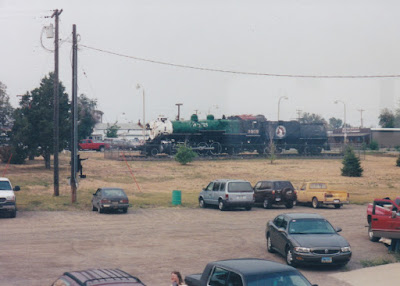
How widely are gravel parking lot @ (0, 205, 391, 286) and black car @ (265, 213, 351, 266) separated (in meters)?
0.42

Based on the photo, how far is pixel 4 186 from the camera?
26609 millimetres

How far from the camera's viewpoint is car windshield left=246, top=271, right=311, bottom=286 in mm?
8344

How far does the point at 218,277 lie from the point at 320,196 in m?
24.1

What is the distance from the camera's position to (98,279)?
7.14 meters

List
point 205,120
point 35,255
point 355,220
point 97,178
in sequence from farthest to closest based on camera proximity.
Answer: point 205,120
point 97,178
point 355,220
point 35,255

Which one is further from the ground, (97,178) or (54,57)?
(54,57)

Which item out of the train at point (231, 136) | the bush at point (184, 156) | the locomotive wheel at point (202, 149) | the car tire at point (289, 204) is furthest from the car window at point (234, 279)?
the locomotive wheel at point (202, 149)

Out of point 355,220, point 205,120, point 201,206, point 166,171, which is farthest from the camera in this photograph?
point 205,120

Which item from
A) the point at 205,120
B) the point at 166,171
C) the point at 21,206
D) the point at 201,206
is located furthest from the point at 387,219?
the point at 205,120

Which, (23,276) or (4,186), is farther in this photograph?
(4,186)

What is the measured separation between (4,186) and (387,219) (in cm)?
1778

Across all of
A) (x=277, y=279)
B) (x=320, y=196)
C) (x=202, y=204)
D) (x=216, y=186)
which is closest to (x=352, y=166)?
(x=320, y=196)

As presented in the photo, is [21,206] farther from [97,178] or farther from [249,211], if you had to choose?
[97,178]

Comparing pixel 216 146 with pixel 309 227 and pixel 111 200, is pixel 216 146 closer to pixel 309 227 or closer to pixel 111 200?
pixel 111 200
